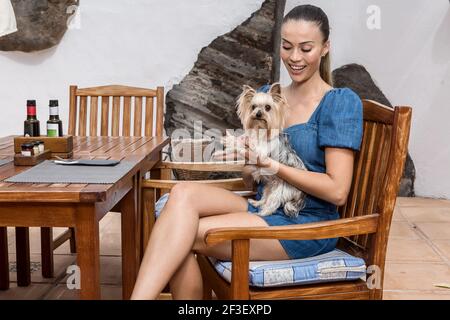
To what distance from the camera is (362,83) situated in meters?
4.32

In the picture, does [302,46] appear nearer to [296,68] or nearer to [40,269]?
[296,68]

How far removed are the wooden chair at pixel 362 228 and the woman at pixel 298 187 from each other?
0.25ft

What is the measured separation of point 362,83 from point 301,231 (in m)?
3.08

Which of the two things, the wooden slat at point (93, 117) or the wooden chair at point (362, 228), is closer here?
the wooden chair at point (362, 228)

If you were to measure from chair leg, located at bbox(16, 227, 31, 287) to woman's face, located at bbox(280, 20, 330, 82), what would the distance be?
1424 millimetres

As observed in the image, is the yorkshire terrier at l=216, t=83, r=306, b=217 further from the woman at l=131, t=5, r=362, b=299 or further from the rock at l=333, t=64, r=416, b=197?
the rock at l=333, t=64, r=416, b=197

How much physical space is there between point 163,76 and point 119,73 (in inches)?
13.3

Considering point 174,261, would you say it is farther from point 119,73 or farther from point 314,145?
point 119,73

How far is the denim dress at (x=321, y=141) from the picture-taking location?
1.68 metres

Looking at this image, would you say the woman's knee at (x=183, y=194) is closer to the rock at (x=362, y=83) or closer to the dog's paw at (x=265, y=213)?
the dog's paw at (x=265, y=213)

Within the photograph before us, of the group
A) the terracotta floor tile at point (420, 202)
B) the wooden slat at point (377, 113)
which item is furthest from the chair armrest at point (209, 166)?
the terracotta floor tile at point (420, 202)

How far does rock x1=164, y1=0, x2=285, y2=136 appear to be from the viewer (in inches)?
165

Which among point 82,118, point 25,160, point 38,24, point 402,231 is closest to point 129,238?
point 25,160

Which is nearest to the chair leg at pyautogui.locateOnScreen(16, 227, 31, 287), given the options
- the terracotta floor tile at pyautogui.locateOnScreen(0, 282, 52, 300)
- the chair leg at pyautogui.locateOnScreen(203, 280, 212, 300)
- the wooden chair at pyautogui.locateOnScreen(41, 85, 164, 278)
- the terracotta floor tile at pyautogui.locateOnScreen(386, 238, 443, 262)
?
the terracotta floor tile at pyautogui.locateOnScreen(0, 282, 52, 300)
